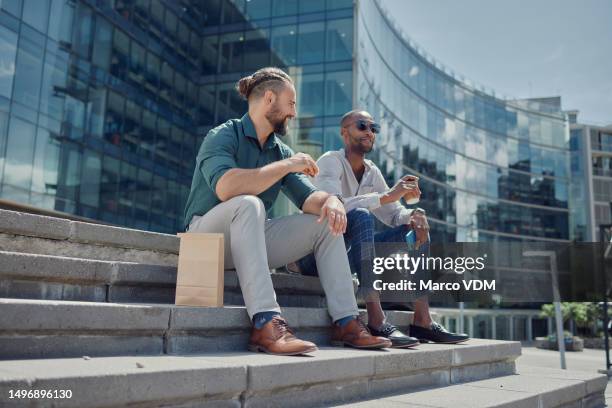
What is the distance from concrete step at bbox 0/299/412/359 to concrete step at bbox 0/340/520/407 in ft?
0.40

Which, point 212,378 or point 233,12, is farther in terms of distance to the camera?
point 233,12

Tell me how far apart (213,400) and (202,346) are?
1.92 feet

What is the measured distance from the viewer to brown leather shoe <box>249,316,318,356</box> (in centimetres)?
267

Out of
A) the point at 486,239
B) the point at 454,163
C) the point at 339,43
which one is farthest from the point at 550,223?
the point at 339,43

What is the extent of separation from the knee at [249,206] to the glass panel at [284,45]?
2010 centimetres

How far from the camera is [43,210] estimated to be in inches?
688

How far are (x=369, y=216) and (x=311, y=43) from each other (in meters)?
19.5


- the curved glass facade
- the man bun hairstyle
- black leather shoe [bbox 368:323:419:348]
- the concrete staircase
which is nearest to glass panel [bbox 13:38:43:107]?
the curved glass facade

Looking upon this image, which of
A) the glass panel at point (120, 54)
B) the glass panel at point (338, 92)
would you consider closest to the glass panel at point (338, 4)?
the glass panel at point (338, 92)

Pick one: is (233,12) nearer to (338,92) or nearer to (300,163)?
(338,92)

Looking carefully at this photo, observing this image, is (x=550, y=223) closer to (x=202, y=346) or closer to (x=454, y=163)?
(x=454, y=163)

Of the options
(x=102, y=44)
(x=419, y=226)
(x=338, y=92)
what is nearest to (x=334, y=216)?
(x=419, y=226)

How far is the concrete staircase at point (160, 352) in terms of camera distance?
197cm

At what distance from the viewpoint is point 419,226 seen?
4.10 m
